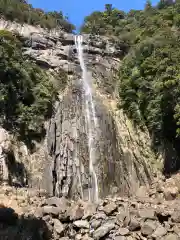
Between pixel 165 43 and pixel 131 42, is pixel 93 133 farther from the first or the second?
pixel 131 42

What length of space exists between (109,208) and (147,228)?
163 cm

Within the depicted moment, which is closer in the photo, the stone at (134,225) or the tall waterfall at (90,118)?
the stone at (134,225)

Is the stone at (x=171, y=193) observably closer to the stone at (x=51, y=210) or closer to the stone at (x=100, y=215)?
the stone at (x=100, y=215)

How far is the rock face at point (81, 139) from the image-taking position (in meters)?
16.7

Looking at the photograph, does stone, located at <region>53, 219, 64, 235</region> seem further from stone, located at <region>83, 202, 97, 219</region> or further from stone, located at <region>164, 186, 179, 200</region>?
stone, located at <region>164, 186, 179, 200</region>

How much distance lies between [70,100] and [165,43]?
7392 millimetres

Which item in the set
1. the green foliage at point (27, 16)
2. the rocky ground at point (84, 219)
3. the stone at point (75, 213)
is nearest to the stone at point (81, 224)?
the rocky ground at point (84, 219)

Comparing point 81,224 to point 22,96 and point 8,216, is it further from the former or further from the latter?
point 22,96

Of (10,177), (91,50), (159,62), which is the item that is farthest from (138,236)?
(91,50)

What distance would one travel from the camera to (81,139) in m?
19.0

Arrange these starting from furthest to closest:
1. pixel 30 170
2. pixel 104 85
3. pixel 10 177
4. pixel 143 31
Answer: pixel 143 31 < pixel 104 85 < pixel 30 170 < pixel 10 177

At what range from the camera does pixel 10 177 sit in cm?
1450

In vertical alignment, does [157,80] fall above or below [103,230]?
above

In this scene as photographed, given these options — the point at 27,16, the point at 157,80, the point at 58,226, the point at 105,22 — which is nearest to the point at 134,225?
the point at 58,226
